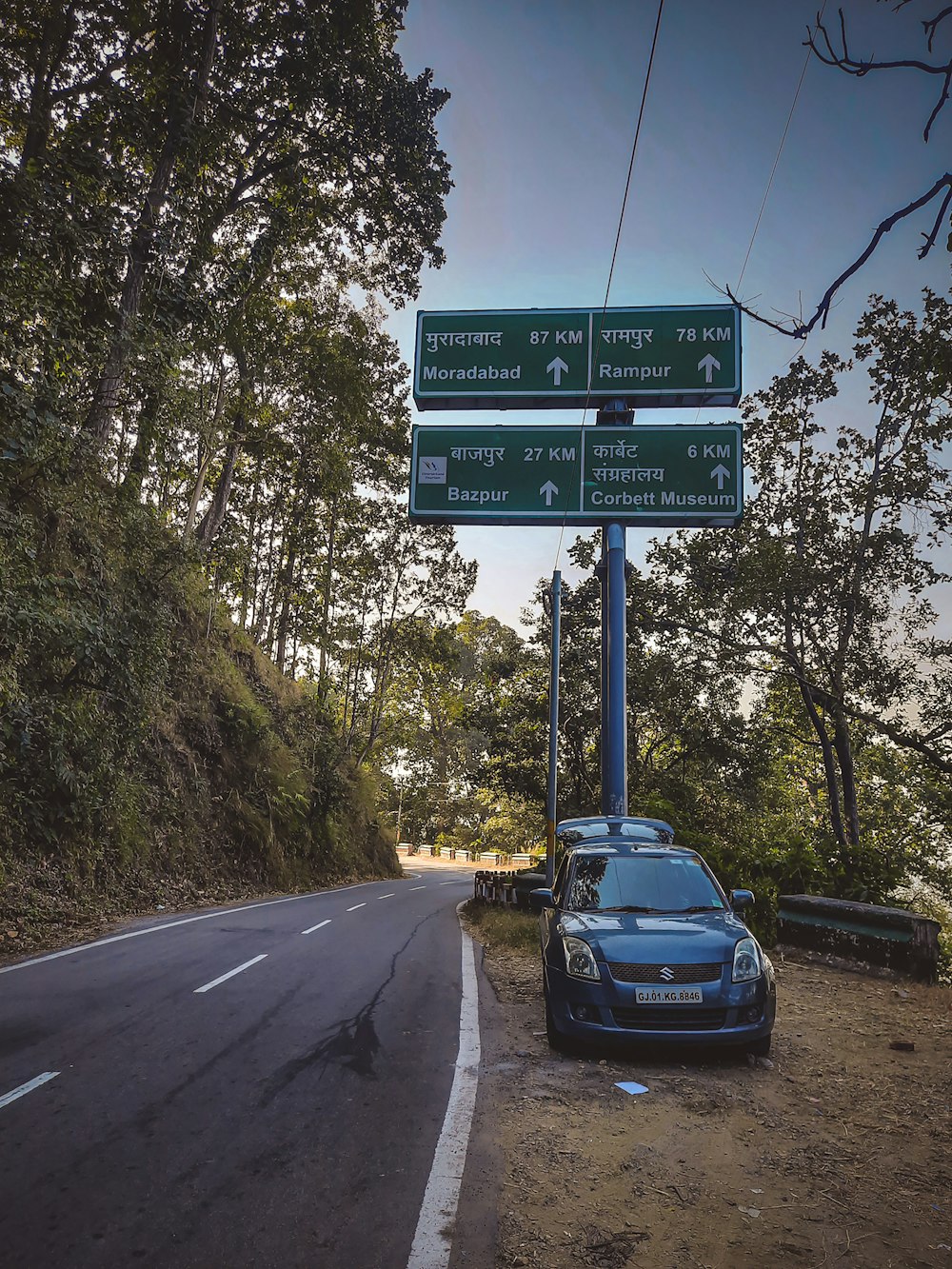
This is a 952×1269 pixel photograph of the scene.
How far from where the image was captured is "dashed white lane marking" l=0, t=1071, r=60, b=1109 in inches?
187

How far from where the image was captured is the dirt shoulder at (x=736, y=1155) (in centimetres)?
336

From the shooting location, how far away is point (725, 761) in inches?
874

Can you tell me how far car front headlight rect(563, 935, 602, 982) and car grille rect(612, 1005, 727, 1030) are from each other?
0.33 m

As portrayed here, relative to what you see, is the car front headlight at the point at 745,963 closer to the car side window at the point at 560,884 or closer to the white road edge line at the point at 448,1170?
the car side window at the point at 560,884

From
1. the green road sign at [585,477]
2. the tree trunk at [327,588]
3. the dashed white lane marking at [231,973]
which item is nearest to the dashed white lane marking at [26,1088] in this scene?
the dashed white lane marking at [231,973]

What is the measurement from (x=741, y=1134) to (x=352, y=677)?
32871 mm

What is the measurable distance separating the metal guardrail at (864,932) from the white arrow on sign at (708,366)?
771cm

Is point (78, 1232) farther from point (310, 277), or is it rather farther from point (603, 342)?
point (310, 277)

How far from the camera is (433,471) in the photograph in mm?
12383

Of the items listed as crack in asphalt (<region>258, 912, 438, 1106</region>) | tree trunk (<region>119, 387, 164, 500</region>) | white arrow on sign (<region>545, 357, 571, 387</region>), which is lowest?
crack in asphalt (<region>258, 912, 438, 1106</region>)

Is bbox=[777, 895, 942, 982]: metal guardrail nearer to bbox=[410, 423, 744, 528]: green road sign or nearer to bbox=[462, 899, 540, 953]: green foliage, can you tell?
bbox=[462, 899, 540, 953]: green foliage

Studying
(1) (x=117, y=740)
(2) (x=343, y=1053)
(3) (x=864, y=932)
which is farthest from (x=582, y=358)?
(2) (x=343, y=1053)

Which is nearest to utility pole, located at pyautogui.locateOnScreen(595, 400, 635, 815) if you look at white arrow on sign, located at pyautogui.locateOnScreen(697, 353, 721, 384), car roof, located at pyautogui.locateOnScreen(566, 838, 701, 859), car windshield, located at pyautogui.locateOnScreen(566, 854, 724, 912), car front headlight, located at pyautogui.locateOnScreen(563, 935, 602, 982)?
white arrow on sign, located at pyautogui.locateOnScreen(697, 353, 721, 384)

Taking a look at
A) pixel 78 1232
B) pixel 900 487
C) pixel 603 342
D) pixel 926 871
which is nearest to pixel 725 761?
pixel 900 487
